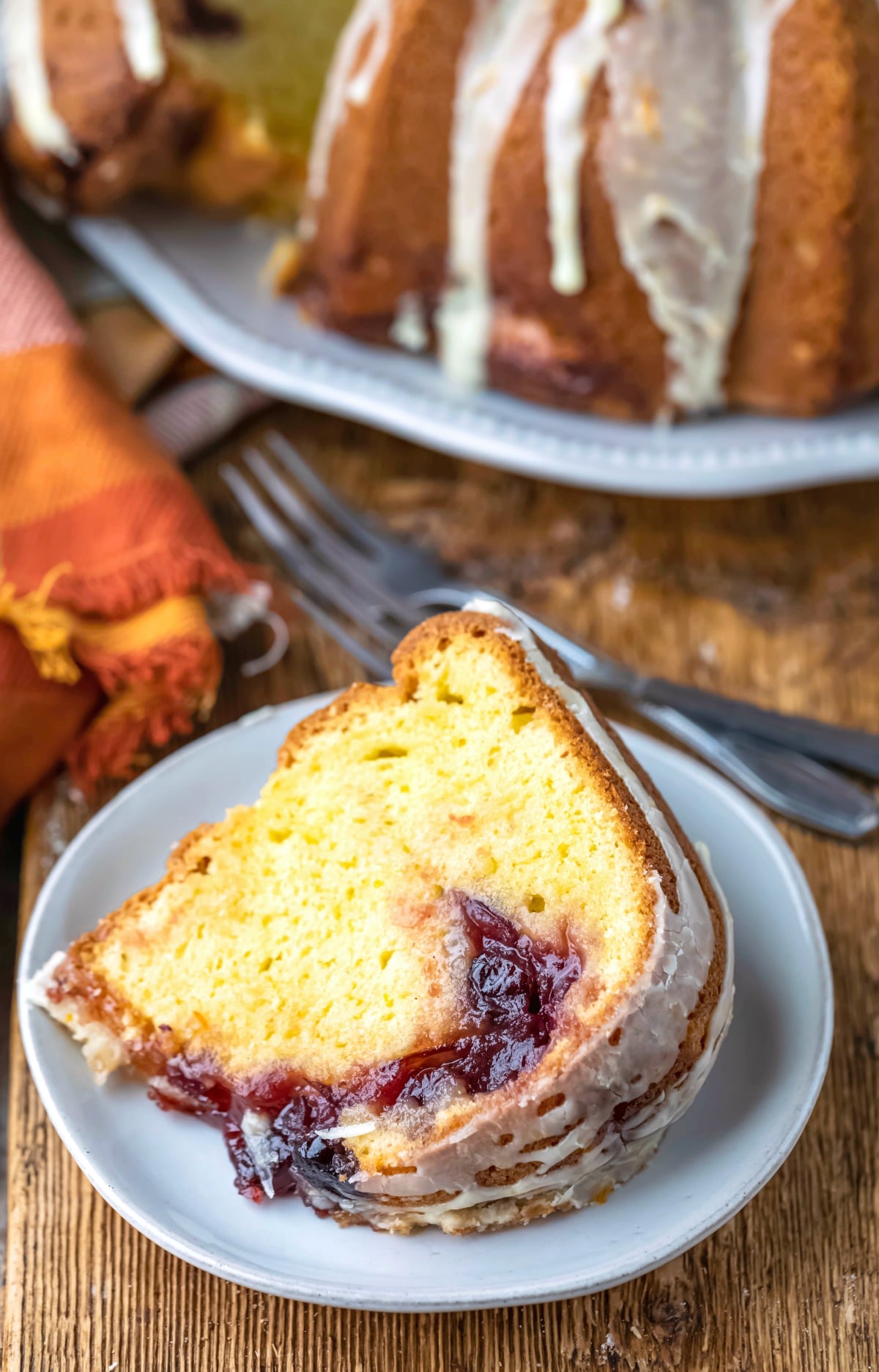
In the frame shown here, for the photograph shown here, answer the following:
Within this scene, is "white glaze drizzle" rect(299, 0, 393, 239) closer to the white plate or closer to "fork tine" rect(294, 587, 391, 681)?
the white plate

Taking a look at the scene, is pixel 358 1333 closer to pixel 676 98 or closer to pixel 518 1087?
pixel 518 1087

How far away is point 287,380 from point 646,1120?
134 cm

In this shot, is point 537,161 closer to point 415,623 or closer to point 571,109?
point 571,109

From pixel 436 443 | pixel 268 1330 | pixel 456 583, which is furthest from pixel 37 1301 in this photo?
pixel 436 443

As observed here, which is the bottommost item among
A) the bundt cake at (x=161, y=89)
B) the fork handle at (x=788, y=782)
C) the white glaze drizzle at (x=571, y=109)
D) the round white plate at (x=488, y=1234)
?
the fork handle at (x=788, y=782)

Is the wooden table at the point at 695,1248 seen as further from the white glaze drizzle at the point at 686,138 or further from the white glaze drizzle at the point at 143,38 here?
the white glaze drizzle at the point at 143,38

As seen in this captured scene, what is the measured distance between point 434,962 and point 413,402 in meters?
1.08

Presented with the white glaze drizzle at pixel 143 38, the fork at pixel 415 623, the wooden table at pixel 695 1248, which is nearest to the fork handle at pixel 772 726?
the fork at pixel 415 623

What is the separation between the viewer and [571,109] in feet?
6.02

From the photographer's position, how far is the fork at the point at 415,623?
68.2 inches

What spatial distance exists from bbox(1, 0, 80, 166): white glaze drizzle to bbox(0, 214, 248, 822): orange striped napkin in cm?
27

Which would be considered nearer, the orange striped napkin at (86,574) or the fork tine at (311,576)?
the orange striped napkin at (86,574)

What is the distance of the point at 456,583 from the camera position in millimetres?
1967

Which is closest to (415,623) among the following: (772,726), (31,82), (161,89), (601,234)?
(772,726)
